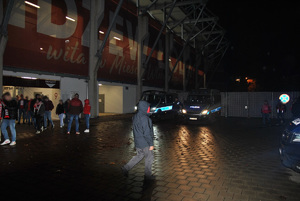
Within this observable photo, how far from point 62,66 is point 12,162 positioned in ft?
38.8

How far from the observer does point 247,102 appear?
22734 mm

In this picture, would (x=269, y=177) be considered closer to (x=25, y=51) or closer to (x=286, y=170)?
(x=286, y=170)

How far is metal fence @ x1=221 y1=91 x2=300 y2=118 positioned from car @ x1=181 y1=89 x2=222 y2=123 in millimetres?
6370

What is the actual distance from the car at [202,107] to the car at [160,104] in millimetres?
1771

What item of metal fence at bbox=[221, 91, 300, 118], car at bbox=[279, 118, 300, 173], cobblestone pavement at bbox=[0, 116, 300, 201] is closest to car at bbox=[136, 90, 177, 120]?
metal fence at bbox=[221, 91, 300, 118]

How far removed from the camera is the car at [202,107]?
50.8 feet

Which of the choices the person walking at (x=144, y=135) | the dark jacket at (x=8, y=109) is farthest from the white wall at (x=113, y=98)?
the person walking at (x=144, y=135)

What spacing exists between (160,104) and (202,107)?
3.15 metres

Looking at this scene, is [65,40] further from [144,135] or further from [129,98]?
[144,135]

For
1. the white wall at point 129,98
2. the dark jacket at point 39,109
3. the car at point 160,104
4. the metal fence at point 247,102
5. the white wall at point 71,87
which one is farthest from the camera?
the white wall at point 129,98

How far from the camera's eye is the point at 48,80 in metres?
16.2

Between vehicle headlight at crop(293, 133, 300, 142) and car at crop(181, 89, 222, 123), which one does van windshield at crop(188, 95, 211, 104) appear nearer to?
car at crop(181, 89, 222, 123)

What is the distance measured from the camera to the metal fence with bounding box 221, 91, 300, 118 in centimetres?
2159

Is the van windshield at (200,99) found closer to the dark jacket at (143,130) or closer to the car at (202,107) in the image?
the car at (202,107)
